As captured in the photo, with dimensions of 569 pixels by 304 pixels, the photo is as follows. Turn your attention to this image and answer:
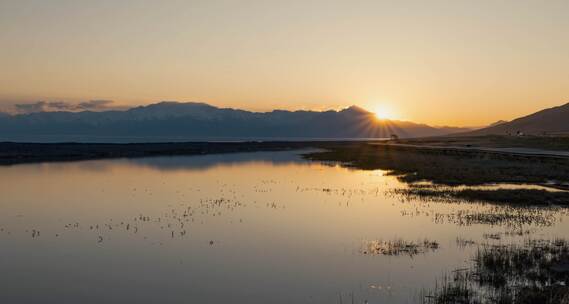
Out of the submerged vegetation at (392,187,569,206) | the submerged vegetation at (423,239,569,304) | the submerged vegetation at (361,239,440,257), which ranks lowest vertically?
the submerged vegetation at (361,239,440,257)

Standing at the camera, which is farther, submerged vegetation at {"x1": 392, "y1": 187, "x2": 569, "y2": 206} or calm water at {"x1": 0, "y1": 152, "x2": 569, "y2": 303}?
submerged vegetation at {"x1": 392, "y1": 187, "x2": 569, "y2": 206}

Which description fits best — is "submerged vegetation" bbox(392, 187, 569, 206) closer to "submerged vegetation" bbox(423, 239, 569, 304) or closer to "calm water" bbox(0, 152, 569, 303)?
"calm water" bbox(0, 152, 569, 303)

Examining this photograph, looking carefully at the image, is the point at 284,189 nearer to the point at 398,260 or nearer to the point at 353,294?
the point at 398,260

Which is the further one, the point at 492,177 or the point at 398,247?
the point at 492,177

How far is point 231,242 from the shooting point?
76.3 feet

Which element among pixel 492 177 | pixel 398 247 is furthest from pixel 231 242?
pixel 492 177

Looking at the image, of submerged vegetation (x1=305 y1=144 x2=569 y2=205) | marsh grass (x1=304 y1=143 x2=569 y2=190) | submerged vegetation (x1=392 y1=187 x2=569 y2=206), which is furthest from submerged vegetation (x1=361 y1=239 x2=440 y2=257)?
marsh grass (x1=304 y1=143 x2=569 y2=190)

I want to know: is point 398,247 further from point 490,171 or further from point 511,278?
point 490,171

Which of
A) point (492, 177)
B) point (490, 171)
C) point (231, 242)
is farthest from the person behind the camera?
point (490, 171)

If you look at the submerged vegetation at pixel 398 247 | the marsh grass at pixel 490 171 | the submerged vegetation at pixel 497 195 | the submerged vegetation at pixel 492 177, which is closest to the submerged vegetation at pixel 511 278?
the submerged vegetation at pixel 398 247

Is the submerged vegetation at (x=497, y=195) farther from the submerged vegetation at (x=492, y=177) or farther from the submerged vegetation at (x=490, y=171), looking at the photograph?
the submerged vegetation at (x=490, y=171)

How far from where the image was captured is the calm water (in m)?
16.5

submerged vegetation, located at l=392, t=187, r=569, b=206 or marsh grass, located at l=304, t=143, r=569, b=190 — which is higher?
marsh grass, located at l=304, t=143, r=569, b=190

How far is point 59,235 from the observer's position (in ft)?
81.3
